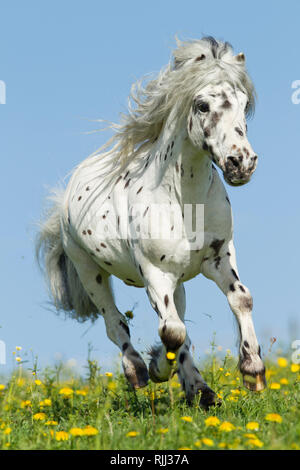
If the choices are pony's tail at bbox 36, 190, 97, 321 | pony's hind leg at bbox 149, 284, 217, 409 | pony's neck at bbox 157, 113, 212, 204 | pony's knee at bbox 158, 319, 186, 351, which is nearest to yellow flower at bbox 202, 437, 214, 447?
pony's knee at bbox 158, 319, 186, 351

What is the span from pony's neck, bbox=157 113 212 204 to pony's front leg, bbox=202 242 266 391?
475 mm

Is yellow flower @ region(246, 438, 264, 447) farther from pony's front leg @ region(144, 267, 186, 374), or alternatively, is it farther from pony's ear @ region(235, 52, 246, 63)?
Result: pony's ear @ region(235, 52, 246, 63)

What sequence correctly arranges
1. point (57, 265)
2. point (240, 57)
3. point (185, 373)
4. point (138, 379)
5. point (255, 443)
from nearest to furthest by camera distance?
point (255, 443)
point (240, 57)
point (185, 373)
point (138, 379)
point (57, 265)

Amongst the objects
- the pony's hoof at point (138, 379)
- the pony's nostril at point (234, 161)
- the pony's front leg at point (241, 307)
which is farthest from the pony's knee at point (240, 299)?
the pony's hoof at point (138, 379)

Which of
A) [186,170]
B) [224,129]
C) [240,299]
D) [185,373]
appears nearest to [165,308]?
[240,299]

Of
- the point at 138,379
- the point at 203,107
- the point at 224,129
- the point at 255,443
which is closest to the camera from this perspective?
the point at 255,443

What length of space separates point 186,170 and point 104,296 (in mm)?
2100

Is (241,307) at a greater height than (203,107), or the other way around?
(203,107)

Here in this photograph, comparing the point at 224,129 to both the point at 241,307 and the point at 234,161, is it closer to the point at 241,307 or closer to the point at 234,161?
the point at 234,161

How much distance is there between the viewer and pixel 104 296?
710cm

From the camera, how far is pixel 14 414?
19.5 ft

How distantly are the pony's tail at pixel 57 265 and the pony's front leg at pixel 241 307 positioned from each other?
2705 millimetres

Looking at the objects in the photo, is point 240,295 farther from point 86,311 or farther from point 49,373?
point 86,311

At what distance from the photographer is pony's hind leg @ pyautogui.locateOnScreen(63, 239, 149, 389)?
6.66 metres
